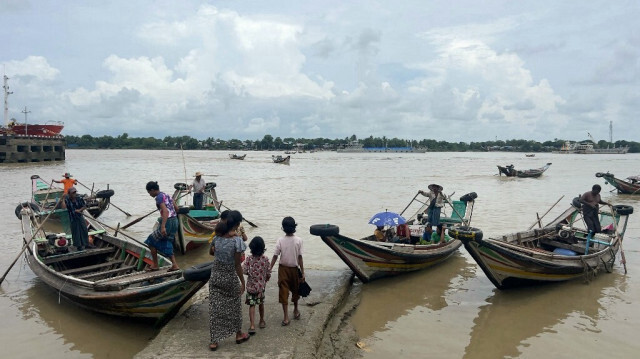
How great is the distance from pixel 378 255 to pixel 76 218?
5.24 metres

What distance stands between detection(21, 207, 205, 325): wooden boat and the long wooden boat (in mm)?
2167

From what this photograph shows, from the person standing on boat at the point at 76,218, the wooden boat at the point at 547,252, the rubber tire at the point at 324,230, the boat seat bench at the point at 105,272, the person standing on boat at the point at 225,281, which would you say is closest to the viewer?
the person standing on boat at the point at 225,281

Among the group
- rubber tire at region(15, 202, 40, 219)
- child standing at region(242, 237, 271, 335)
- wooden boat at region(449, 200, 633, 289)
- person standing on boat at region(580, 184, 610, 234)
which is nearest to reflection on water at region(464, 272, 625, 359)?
wooden boat at region(449, 200, 633, 289)

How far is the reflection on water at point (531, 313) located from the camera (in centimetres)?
568

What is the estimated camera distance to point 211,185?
1298 cm

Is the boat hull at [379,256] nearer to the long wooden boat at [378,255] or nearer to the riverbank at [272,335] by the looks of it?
the long wooden boat at [378,255]

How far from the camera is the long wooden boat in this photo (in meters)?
6.85

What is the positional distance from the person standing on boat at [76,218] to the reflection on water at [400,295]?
196 inches

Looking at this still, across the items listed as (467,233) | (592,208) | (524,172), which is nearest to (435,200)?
(467,233)

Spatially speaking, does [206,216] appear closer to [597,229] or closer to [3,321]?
[3,321]

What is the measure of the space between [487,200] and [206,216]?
1429cm

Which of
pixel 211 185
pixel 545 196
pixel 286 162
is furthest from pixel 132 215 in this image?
pixel 286 162

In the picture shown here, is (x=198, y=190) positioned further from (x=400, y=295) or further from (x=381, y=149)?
(x=381, y=149)

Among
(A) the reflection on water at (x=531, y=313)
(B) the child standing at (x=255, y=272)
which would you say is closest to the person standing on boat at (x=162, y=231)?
(B) the child standing at (x=255, y=272)
